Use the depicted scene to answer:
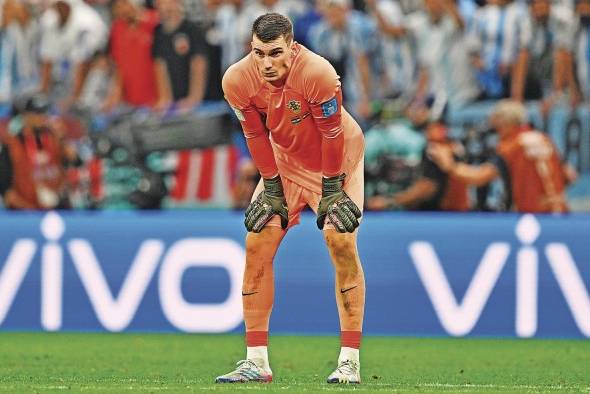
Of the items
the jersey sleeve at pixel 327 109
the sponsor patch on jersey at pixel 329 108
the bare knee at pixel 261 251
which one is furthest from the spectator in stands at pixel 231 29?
the sponsor patch on jersey at pixel 329 108

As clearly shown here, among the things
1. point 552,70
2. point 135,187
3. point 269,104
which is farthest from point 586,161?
point 269,104

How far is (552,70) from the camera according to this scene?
1444 cm

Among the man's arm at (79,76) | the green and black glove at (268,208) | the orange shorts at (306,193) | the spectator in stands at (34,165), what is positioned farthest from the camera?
the man's arm at (79,76)

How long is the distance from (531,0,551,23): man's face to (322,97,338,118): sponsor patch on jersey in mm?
7121

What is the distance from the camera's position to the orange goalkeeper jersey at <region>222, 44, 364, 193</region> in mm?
7773

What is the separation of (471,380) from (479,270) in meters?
3.67

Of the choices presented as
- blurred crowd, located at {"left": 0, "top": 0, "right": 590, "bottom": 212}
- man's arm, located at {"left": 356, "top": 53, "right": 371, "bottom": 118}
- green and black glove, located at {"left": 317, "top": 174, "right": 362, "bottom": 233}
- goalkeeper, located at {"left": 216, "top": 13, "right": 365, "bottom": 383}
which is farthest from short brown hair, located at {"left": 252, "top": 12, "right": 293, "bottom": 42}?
man's arm, located at {"left": 356, "top": 53, "right": 371, "bottom": 118}

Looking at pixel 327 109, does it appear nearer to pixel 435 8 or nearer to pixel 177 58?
pixel 435 8

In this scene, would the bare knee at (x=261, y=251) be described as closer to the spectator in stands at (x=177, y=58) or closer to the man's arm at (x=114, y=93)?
the spectator in stands at (x=177, y=58)

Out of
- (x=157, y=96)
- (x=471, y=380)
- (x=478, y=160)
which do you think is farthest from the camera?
(x=157, y=96)

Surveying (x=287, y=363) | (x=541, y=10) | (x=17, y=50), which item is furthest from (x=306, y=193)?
(x=17, y=50)

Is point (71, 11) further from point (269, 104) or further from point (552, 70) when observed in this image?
point (269, 104)

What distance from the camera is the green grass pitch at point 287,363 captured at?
26.3 ft

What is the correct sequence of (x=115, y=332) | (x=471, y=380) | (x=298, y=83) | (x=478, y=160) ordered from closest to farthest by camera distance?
(x=298, y=83) < (x=471, y=380) < (x=115, y=332) < (x=478, y=160)
